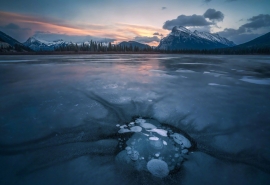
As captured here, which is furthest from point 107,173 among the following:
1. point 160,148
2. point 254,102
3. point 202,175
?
point 254,102

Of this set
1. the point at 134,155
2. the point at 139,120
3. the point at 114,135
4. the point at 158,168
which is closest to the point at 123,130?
the point at 114,135

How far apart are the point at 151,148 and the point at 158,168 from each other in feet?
1.86

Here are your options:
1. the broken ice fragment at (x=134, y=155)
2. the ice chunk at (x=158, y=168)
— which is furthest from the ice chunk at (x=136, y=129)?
the ice chunk at (x=158, y=168)

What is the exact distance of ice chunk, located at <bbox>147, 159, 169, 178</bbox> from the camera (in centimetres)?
A: 261

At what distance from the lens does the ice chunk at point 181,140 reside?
3432 millimetres

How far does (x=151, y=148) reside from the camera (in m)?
3.28

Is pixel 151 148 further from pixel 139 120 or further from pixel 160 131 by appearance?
pixel 139 120

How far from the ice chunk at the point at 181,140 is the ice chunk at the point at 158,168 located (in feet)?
2.74

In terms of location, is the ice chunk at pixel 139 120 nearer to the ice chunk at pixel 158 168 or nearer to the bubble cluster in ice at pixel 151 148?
the bubble cluster in ice at pixel 151 148

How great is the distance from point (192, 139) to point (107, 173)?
2232 mm

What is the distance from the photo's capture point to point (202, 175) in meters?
2.58

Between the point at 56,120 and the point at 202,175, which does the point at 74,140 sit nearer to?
the point at 56,120

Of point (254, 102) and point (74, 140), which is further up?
point (254, 102)

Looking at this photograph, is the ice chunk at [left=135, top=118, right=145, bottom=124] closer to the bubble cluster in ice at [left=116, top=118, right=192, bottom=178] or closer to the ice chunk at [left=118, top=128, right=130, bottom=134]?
the bubble cluster in ice at [left=116, top=118, right=192, bottom=178]
